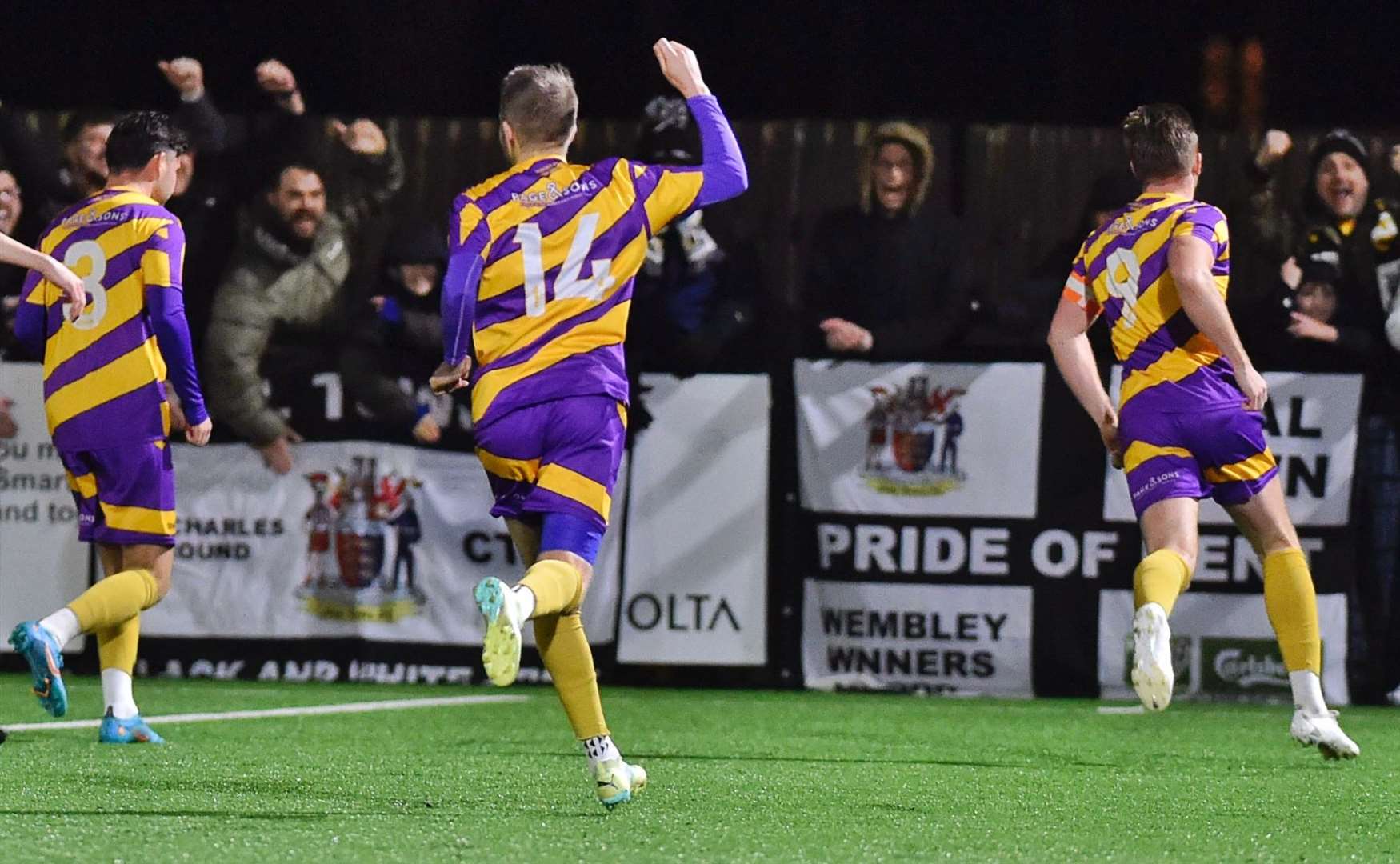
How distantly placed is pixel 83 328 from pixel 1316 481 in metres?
5.09

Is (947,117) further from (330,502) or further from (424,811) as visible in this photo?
(424,811)

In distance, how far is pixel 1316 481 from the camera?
28.6 feet

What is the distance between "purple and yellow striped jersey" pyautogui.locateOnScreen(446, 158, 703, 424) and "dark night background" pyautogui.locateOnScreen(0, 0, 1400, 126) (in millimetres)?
5835

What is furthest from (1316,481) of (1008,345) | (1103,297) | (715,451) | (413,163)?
(413,163)

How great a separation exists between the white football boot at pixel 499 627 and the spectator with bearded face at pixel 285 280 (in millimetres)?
5031

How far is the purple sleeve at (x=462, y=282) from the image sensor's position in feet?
15.1

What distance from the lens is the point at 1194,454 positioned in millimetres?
5648

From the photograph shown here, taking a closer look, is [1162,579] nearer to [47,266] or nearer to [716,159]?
[716,159]

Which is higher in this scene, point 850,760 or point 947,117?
point 947,117

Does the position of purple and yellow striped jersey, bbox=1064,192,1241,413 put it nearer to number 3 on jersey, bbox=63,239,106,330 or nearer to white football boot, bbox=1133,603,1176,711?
white football boot, bbox=1133,603,1176,711

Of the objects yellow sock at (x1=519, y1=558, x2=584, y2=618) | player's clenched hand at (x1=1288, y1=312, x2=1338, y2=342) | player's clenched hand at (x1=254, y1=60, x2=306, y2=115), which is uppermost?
player's clenched hand at (x1=254, y1=60, x2=306, y2=115)

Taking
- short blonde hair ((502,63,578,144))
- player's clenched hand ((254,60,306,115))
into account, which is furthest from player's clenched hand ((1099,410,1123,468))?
player's clenched hand ((254,60,306,115))

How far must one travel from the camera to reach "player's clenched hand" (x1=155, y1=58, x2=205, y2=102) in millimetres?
8953

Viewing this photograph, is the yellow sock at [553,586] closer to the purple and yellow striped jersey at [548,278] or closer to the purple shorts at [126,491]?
the purple and yellow striped jersey at [548,278]
